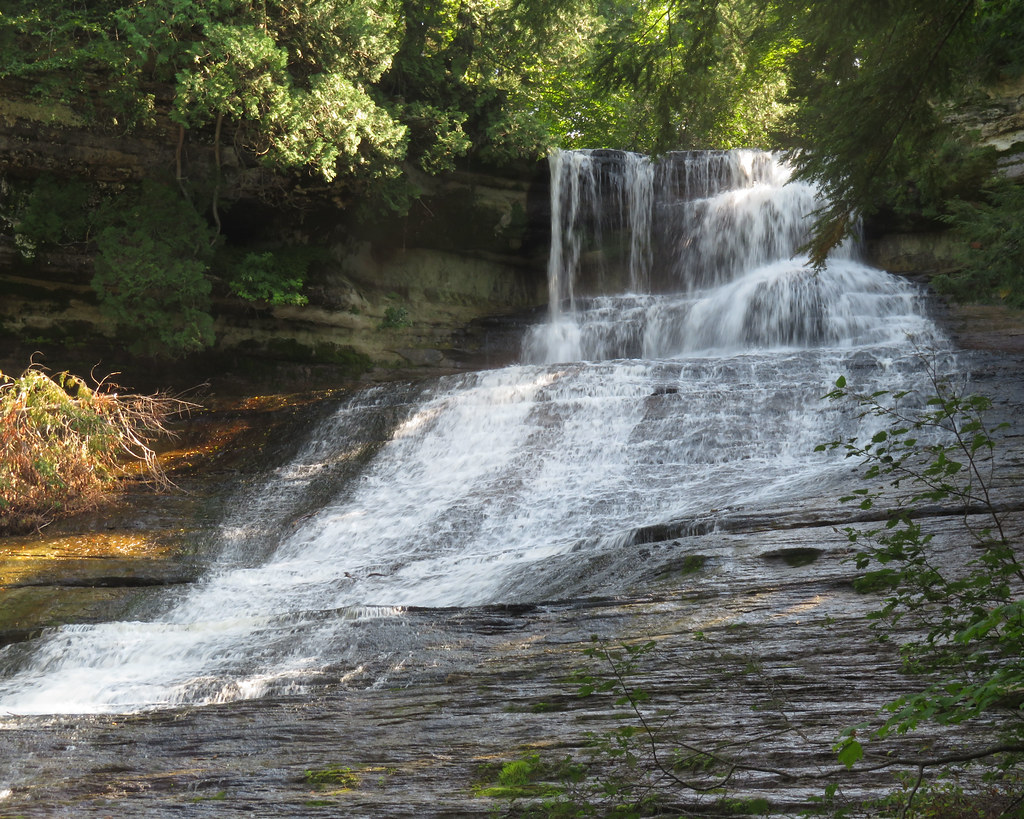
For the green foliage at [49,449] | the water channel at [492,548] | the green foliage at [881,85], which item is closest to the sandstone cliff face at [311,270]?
the water channel at [492,548]

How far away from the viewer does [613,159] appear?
19484mm

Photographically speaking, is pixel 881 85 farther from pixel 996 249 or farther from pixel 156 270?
pixel 156 270

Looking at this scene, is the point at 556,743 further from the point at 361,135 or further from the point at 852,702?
the point at 361,135

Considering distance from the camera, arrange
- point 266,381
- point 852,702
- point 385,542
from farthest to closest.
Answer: point 266,381, point 385,542, point 852,702

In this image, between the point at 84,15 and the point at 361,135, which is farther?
the point at 361,135

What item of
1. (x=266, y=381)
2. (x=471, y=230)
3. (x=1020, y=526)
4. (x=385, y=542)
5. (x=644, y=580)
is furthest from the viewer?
(x=471, y=230)

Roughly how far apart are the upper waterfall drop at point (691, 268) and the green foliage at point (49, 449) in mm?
9542

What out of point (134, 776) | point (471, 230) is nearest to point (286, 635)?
point (134, 776)

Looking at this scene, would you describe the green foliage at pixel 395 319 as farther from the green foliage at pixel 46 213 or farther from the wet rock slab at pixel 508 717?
the wet rock slab at pixel 508 717

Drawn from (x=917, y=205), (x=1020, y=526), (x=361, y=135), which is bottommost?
(x=1020, y=526)

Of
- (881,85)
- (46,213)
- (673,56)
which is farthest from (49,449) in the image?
(881,85)

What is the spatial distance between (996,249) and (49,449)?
32.9 ft

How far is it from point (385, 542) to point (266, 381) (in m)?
8.13

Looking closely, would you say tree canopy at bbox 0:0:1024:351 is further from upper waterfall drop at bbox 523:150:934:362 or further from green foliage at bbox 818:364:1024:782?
green foliage at bbox 818:364:1024:782
